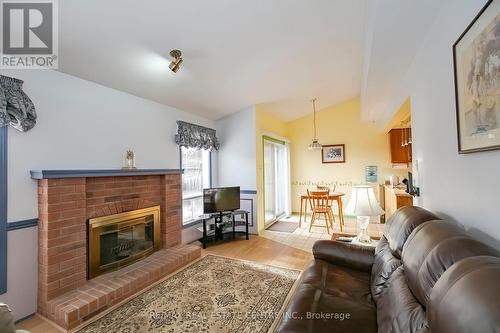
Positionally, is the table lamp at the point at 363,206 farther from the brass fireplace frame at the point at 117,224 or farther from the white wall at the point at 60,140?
the white wall at the point at 60,140

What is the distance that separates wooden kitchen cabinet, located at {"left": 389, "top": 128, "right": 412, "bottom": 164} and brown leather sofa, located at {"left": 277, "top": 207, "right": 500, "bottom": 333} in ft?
11.7

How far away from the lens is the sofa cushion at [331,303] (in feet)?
4.03

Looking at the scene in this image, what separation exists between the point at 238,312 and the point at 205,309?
1.02 ft

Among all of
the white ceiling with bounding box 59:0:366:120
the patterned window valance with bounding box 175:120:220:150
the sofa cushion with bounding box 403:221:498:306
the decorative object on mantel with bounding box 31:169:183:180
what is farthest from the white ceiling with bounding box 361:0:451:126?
the decorative object on mantel with bounding box 31:169:183:180

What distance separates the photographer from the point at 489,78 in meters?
1.05

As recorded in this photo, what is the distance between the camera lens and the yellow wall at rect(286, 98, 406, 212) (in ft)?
18.7

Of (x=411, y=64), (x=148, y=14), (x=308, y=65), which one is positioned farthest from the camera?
(x=308, y=65)

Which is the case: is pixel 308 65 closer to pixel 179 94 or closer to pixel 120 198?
pixel 179 94

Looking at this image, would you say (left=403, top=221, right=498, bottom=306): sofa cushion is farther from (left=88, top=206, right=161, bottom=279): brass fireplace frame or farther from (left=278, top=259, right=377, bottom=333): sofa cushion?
(left=88, top=206, right=161, bottom=279): brass fireplace frame

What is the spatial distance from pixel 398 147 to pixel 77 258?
573cm

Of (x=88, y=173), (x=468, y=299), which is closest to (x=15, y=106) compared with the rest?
(x=88, y=173)

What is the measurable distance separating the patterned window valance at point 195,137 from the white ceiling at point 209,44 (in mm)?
379

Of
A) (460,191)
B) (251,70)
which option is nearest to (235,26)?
(251,70)

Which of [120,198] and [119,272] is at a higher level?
[120,198]
